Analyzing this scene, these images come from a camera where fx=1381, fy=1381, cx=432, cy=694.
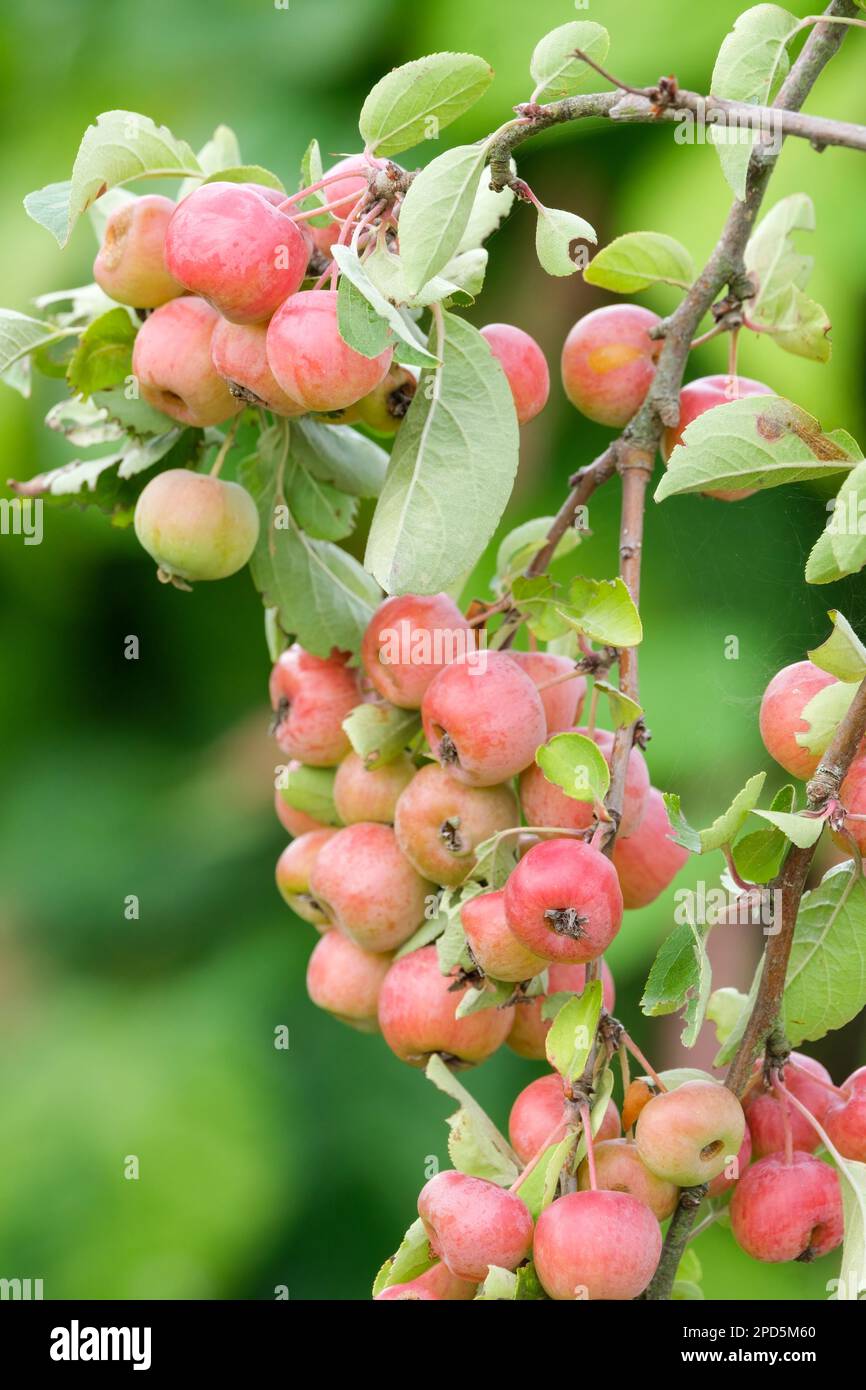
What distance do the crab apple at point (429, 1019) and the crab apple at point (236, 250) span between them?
196mm

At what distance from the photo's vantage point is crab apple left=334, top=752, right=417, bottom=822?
501mm

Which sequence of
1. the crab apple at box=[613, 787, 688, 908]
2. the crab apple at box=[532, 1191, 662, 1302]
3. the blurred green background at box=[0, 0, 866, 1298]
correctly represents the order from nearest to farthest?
the crab apple at box=[532, 1191, 662, 1302], the crab apple at box=[613, 787, 688, 908], the blurred green background at box=[0, 0, 866, 1298]

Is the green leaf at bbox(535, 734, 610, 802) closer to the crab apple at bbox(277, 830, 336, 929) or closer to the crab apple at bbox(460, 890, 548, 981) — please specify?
the crab apple at bbox(460, 890, 548, 981)

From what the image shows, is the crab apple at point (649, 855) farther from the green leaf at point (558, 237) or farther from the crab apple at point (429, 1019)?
the green leaf at point (558, 237)

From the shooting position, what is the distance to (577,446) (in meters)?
1.02

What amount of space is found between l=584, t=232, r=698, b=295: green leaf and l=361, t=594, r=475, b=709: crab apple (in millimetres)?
139

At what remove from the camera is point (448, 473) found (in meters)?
0.43

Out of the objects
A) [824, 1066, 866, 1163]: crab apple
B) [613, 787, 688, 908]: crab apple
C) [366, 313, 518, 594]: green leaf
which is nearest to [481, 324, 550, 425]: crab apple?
[366, 313, 518, 594]: green leaf

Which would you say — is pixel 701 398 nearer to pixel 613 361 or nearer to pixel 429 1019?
pixel 613 361

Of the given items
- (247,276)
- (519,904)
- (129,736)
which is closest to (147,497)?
(247,276)

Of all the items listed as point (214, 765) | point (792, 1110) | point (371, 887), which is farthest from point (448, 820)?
point (214, 765)

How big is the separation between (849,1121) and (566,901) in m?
0.14

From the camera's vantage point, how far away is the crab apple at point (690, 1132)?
0.38m

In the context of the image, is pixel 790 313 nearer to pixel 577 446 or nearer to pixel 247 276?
pixel 247 276
